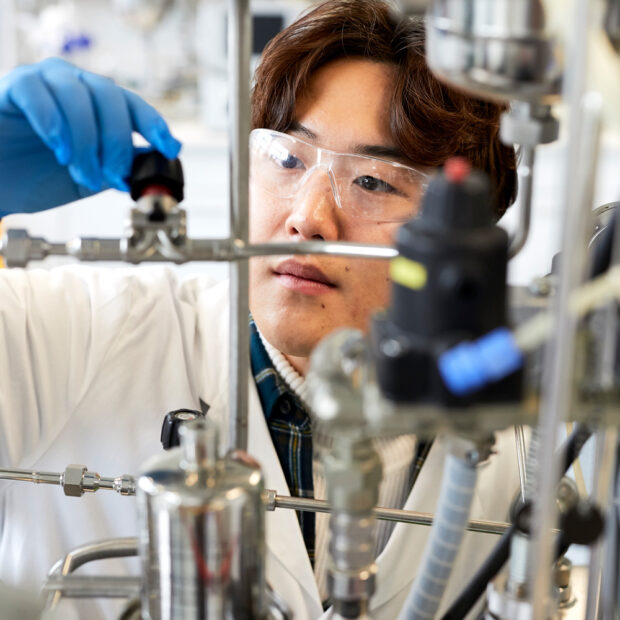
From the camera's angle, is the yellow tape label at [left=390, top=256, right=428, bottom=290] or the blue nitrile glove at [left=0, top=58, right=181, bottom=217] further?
the blue nitrile glove at [left=0, top=58, right=181, bottom=217]

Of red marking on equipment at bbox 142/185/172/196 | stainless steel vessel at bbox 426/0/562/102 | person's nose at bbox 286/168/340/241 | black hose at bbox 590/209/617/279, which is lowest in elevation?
person's nose at bbox 286/168/340/241

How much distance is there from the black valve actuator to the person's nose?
588 millimetres

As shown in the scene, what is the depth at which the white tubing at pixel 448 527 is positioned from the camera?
475mm

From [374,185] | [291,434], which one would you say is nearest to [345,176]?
[374,185]

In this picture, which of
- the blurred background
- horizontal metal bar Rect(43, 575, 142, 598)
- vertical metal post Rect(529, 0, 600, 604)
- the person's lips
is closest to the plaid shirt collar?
the person's lips

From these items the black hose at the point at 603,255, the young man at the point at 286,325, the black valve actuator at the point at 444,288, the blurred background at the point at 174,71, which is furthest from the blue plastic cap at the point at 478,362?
the blurred background at the point at 174,71

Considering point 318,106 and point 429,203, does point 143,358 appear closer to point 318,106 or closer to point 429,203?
point 318,106

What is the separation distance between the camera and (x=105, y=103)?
0.72m

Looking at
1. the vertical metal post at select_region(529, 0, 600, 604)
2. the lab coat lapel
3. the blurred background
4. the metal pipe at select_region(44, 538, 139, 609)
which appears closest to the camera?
the vertical metal post at select_region(529, 0, 600, 604)

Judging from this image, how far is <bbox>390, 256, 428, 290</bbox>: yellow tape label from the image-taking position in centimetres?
39

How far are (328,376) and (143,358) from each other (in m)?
0.68

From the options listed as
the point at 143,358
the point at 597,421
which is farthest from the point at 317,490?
the point at 597,421

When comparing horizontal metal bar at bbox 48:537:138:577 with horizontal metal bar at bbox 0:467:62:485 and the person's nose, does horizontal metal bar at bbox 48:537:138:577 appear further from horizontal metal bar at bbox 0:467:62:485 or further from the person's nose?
the person's nose

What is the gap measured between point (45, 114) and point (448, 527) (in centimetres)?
48
